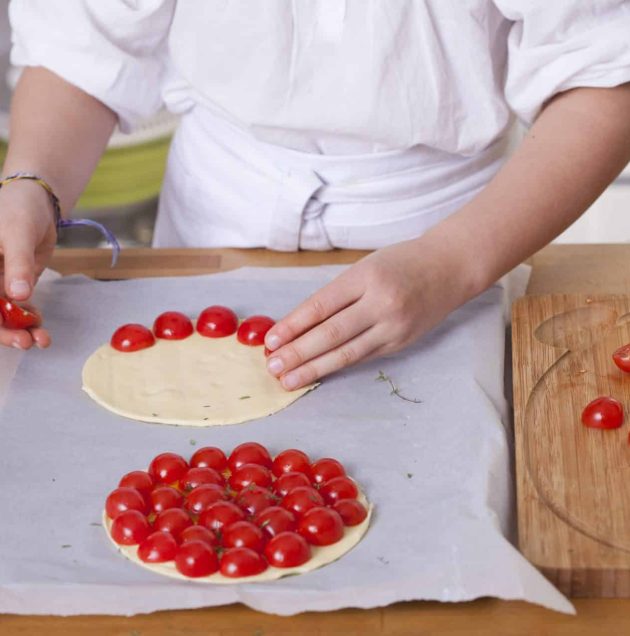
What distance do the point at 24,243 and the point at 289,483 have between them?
0.43m

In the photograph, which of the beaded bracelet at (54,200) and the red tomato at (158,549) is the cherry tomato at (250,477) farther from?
the beaded bracelet at (54,200)

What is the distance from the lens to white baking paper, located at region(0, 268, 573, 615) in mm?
811

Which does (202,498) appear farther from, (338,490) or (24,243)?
(24,243)

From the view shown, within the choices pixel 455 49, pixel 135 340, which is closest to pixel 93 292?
pixel 135 340

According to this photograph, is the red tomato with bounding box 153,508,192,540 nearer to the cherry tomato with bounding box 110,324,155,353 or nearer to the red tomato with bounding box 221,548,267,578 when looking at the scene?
the red tomato with bounding box 221,548,267,578

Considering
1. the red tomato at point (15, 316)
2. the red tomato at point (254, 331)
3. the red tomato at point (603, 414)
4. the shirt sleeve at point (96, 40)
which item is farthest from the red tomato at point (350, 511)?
the shirt sleeve at point (96, 40)

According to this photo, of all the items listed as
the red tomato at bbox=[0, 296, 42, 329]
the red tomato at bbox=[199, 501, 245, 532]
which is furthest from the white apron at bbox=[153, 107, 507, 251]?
the red tomato at bbox=[199, 501, 245, 532]

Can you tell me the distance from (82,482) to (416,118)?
55cm

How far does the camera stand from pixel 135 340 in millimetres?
1190

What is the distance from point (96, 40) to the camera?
1.33 metres

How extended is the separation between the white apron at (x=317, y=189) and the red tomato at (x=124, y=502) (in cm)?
51

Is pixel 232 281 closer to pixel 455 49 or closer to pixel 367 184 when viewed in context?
pixel 367 184

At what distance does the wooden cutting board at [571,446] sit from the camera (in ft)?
2.67

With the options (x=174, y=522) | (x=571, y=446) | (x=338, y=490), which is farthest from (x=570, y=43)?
(x=174, y=522)
